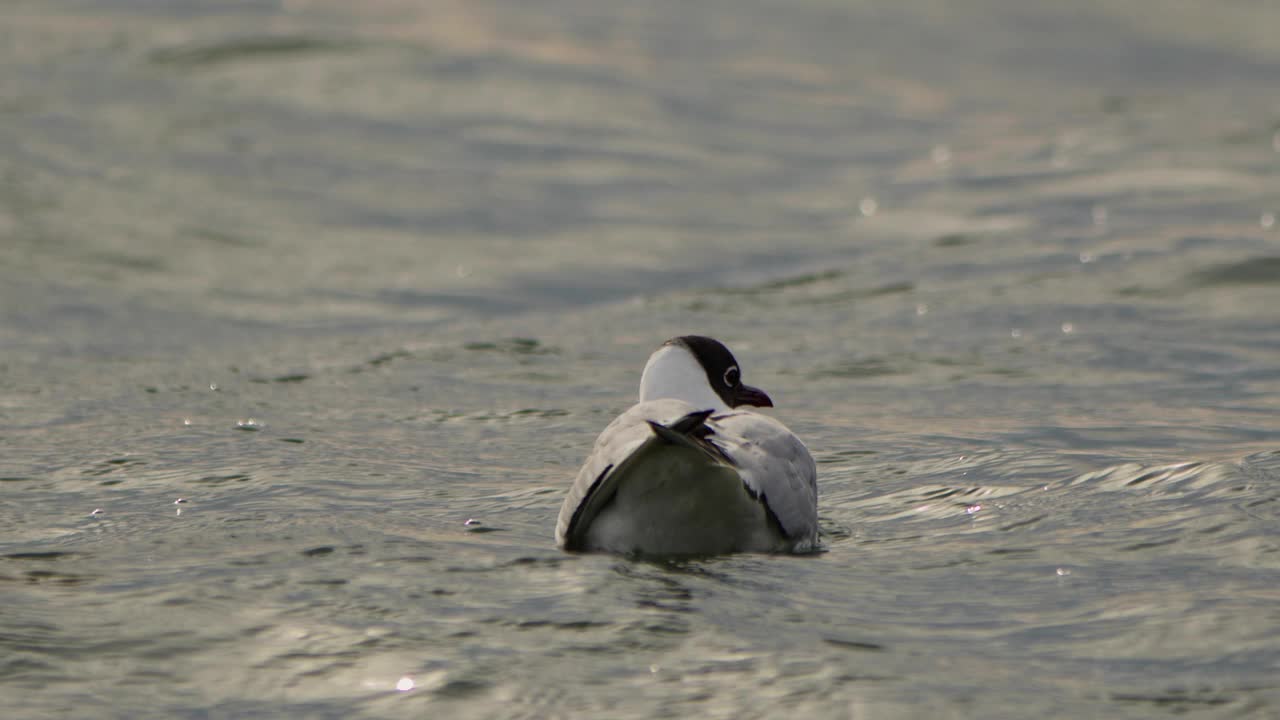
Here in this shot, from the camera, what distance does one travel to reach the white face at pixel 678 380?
7688 mm

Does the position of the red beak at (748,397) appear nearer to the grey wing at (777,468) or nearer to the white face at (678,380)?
the white face at (678,380)

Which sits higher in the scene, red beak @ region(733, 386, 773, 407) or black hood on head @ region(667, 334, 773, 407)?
black hood on head @ region(667, 334, 773, 407)

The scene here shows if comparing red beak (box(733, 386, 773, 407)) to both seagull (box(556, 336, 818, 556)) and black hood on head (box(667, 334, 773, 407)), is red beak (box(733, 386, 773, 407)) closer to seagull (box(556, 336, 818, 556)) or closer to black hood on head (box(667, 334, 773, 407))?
black hood on head (box(667, 334, 773, 407))

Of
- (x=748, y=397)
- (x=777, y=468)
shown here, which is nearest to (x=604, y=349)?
(x=748, y=397)

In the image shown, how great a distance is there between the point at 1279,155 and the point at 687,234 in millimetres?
7559

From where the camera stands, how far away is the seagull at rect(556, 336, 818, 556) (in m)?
5.83

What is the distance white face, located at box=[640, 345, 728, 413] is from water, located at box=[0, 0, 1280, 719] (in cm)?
68

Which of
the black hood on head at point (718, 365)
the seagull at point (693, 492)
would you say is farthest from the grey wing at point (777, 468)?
the black hood on head at point (718, 365)

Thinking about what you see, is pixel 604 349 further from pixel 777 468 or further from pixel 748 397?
pixel 777 468

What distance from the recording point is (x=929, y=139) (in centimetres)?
2238

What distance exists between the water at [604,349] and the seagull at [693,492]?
0.49 ft

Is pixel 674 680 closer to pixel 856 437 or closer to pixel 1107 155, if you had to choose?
pixel 856 437

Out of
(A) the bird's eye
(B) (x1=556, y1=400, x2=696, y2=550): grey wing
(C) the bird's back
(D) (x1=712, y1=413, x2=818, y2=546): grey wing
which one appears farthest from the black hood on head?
(C) the bird's back

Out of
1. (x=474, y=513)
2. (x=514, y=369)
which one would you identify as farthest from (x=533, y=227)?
(x=474, y=513)
